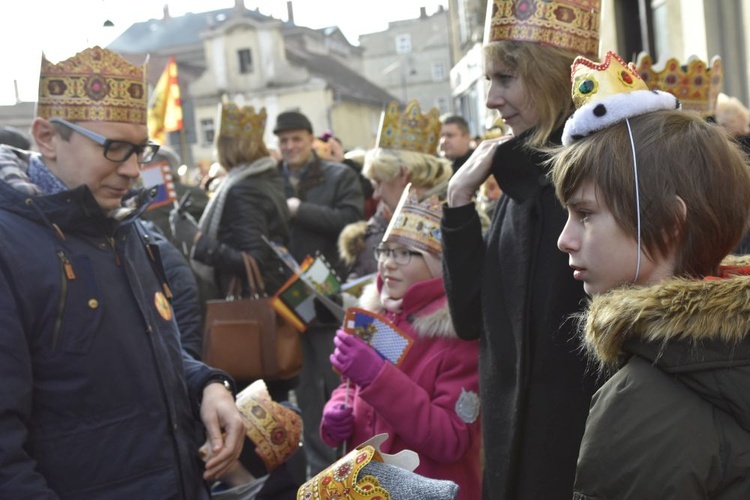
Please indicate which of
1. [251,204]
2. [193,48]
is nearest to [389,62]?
[193,48]

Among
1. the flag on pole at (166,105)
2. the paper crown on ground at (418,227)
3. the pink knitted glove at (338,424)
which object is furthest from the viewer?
the flag on pole at (166,105)

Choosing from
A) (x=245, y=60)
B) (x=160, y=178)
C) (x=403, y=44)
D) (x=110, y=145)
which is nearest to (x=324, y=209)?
(x=160, y=178)

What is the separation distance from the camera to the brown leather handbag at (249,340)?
5.70 metres

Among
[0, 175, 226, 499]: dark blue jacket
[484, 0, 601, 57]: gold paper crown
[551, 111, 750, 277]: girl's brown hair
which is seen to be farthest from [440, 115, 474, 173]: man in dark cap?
[551, 111, 750, 277]: girl's brown hair

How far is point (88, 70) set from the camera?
3.19 m

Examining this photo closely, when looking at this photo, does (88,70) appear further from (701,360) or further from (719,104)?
(719,104)

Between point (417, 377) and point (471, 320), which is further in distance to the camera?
point (417, 377)

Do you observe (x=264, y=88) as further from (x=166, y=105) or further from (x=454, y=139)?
(x=454, y=139)

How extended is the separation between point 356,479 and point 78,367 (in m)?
0.87

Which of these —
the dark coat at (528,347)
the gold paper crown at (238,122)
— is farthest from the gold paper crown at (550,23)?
the gold paper crown at (238,122)

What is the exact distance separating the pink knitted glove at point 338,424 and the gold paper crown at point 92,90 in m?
1.32

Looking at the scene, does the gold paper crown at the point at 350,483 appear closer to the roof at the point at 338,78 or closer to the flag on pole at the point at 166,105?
the flag on pole at the point at 166,105

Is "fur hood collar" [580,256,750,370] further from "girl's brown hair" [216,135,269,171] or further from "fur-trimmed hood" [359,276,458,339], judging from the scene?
"girl's brown hair" [216,135,269,171]

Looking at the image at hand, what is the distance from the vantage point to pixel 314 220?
683 centimetres
